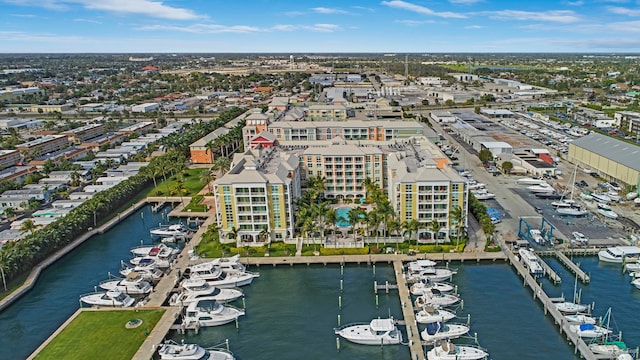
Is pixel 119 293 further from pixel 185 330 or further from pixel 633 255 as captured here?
pixel 633 255

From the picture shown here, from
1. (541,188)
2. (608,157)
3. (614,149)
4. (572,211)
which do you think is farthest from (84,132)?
(614,149)

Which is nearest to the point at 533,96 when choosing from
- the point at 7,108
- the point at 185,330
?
the point at 185,330

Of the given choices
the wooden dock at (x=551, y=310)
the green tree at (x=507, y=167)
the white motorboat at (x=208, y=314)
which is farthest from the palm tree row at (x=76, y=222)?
the green tree at (x=507, y=167)

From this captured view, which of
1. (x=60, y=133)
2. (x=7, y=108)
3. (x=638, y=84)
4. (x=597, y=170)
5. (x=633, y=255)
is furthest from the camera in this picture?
(x=638, y=84)

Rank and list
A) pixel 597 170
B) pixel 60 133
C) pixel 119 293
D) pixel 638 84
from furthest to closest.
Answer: pixel 638 84, pixel 60 133, pixel 597 170, pixel 119 293

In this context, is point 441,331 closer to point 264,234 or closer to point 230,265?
point 230,265

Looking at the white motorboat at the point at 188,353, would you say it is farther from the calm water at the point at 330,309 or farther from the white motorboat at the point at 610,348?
the white motorboat at the point at 610,348
